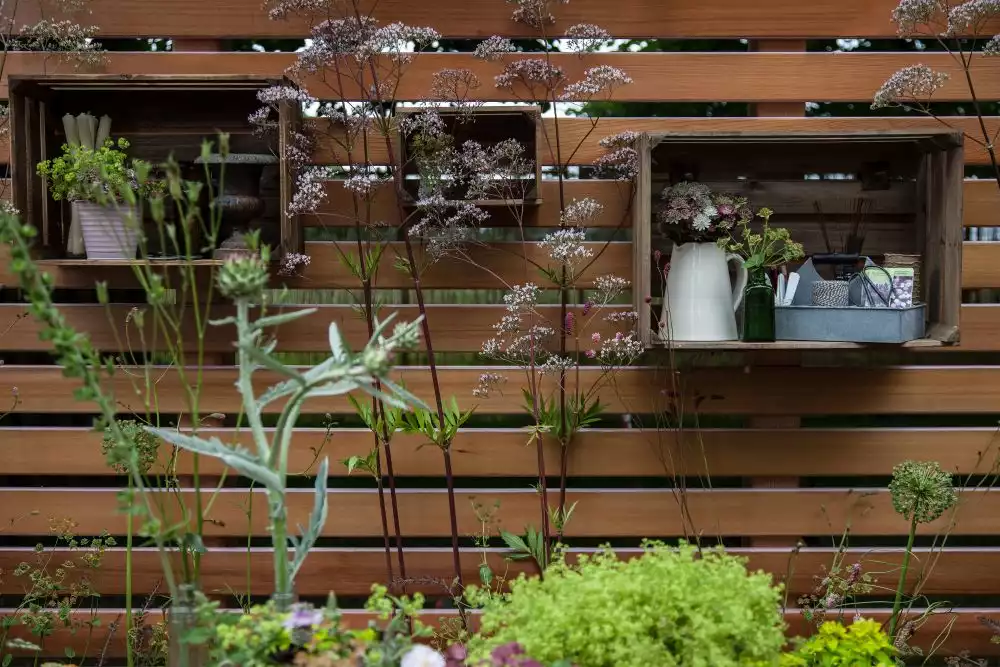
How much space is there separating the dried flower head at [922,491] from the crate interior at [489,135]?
1.29 m

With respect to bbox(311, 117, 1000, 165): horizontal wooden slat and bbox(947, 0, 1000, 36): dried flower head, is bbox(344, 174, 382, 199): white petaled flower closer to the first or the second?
bbox(311, 117, 1000, 165): horizontal wooden slat

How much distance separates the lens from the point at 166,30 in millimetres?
2889

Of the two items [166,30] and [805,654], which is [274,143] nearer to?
[166,30]

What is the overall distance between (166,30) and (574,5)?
130cm

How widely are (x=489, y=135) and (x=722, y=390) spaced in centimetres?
109

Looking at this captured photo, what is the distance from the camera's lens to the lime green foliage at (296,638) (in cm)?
139

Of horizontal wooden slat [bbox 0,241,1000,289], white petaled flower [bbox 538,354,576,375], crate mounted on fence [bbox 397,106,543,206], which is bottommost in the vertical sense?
white petaled flower [bbox 538,354,576,375]

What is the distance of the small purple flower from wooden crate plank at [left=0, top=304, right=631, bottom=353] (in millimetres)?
1505

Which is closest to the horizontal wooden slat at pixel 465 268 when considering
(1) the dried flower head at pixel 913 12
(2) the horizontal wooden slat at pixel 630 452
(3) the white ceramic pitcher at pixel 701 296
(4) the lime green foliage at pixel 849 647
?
(3) the white ceramic pitcher at pixel 701 296

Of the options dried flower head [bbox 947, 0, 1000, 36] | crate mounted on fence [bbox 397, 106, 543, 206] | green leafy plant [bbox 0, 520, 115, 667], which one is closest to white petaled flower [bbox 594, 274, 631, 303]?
crate mounted on fence [bbox 397, 106, 543, 206]

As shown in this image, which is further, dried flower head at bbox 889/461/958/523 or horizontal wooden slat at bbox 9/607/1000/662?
horizontal wooden slat at bbox 9/607/1000/662

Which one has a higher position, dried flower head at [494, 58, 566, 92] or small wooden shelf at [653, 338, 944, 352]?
dried flower head at [494, 58, 566, 92]

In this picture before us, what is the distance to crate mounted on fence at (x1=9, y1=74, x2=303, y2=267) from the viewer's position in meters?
2.56

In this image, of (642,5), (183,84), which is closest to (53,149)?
(183,84)
